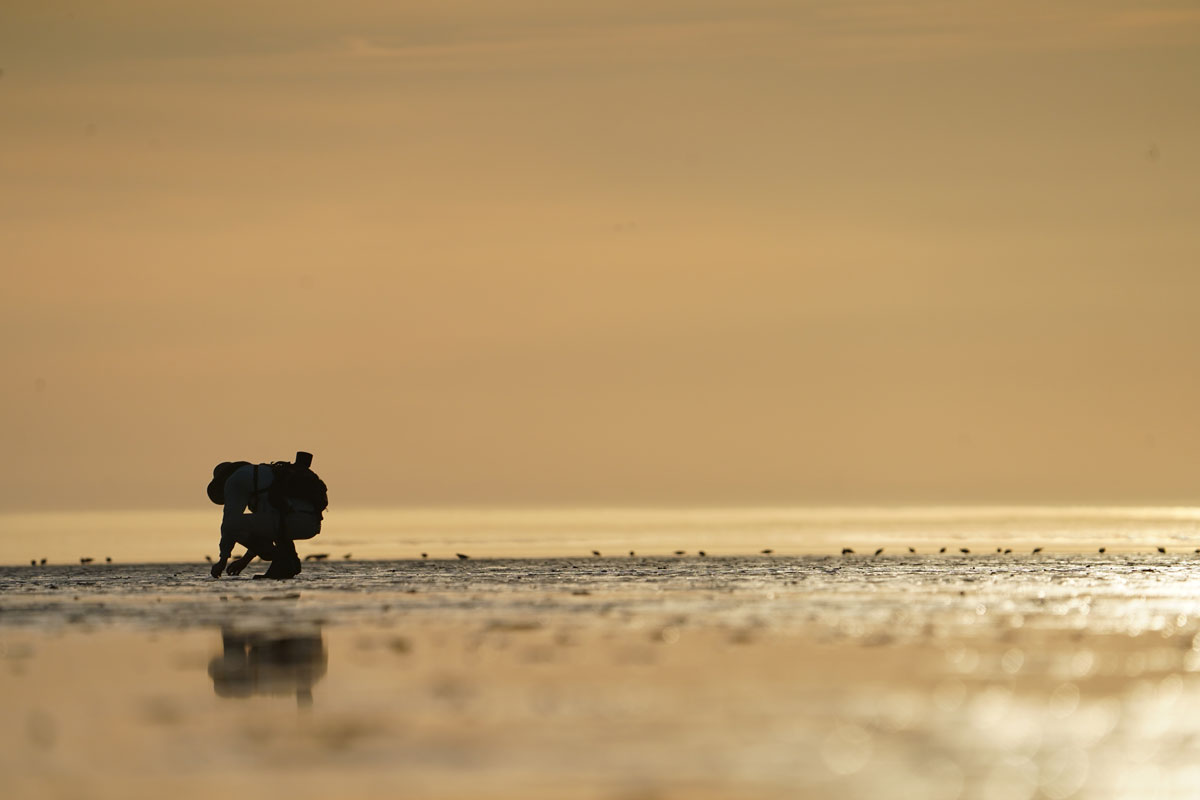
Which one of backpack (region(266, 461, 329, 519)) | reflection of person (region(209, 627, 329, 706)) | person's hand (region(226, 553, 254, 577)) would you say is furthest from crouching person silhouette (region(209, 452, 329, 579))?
reflection of person (region(209, 627, 329, 706))

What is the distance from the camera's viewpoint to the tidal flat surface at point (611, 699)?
44.8 feet

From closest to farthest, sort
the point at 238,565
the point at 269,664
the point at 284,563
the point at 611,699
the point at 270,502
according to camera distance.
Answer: the point at 611,699, the point at 269,664, the point at 270,502, the point at 284,563, the point at 238,565

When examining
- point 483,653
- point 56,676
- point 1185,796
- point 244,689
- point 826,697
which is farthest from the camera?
point 483,653

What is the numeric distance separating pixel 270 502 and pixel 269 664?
1030 inches

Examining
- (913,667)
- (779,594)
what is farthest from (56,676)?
(779,594)

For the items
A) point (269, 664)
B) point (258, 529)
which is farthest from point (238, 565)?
point (269, 664)

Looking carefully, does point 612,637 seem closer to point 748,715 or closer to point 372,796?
point 748,715

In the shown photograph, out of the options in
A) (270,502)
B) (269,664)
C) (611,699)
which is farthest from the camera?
(270,502)

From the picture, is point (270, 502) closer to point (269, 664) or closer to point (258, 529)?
point (258, 529)

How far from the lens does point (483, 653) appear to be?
2364cm

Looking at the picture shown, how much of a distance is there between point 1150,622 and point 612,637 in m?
9.31

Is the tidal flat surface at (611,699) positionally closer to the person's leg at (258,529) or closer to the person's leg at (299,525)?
the person's leg at (258,529)

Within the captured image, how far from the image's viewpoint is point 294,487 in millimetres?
48219

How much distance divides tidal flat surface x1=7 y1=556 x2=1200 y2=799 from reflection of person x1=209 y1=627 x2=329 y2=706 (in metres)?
0.09
